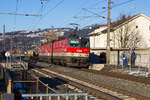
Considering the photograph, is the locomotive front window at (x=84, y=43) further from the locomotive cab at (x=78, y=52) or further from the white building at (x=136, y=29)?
the white building at (x=136, y=29)

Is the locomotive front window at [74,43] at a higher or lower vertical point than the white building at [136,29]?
lower

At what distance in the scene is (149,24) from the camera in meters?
56.6

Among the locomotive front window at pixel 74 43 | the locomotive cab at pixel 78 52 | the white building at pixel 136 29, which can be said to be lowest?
the locomotive cab at pixel 78 52

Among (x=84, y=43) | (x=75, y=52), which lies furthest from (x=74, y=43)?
(x=84, y=43)

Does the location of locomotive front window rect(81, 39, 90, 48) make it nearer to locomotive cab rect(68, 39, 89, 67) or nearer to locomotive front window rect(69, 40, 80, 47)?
locomotive cab rect(68, 39, 89, 67)

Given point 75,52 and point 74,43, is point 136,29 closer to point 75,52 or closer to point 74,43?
point 74,43

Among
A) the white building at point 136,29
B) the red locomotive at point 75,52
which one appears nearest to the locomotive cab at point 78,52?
the red locomotive at point 75,52

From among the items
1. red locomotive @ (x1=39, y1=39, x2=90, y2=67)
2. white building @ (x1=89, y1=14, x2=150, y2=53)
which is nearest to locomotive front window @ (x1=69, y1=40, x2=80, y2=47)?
red locomotive @ (x1=39, y1=39, x2=90, y2=67)

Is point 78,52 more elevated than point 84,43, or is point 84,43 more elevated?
point 84,43

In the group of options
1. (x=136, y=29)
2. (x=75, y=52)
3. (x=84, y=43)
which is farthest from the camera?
(x=136, y=29)

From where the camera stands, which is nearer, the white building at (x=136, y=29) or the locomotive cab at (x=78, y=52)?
the locomotive cab at (x=78, y=52)

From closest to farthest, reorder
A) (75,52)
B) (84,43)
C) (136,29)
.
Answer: (75,52)
(84,43)
(136,29)

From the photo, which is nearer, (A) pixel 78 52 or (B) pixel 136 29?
(A) pixel 78 52

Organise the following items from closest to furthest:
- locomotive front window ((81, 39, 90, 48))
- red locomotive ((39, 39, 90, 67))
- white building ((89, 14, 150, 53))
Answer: red locomotive ((39, 39, 90, 67)) → locomotive front window ((81, 39, 90, 48)) → white building ((89, 14, 150, 53))
